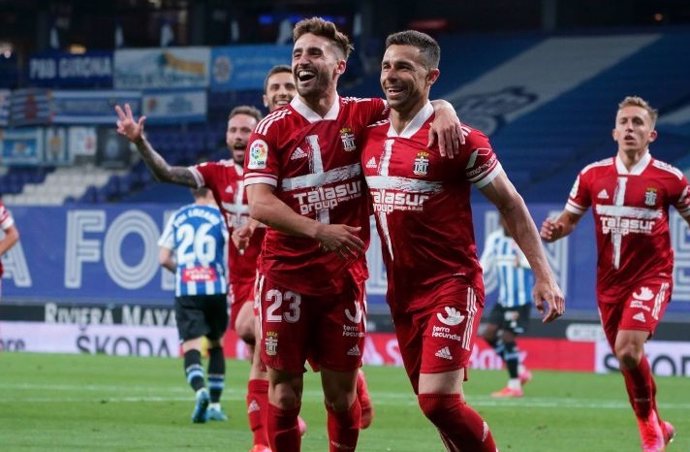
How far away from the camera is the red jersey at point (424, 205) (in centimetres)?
813

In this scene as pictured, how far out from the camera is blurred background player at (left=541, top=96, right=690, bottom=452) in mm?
11477

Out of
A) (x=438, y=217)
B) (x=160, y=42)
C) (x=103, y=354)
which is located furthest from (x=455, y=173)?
(x=160, y=42)

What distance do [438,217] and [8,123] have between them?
2892cm

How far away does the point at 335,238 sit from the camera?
8.01 meters

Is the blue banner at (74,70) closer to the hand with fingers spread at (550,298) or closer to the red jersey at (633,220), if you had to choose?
the red jersey at (633,220)

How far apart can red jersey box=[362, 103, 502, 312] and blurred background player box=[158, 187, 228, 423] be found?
5177 millimetres

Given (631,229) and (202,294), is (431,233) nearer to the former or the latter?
(631,229)

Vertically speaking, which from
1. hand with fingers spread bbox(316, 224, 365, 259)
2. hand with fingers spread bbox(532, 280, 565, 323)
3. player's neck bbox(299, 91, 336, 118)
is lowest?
hand with fingers spread bbox(532, 280, 565, 323)

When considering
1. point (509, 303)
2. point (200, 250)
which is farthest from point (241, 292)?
point (509, 303)

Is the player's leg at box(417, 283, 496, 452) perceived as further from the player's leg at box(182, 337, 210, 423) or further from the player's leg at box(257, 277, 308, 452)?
the player's leg at box(182, 337, 210, 423)

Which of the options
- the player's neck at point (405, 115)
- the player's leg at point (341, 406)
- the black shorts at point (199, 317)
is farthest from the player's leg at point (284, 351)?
the black shorts at point (199, 317)

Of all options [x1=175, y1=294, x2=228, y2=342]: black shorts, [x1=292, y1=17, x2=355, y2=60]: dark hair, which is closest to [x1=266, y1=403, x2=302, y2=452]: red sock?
[x1=292, y1=17, x2=355, y2=60]: dark hair

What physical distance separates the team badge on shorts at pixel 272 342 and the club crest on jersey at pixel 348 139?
1.07 metres

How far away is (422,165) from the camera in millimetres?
8164
